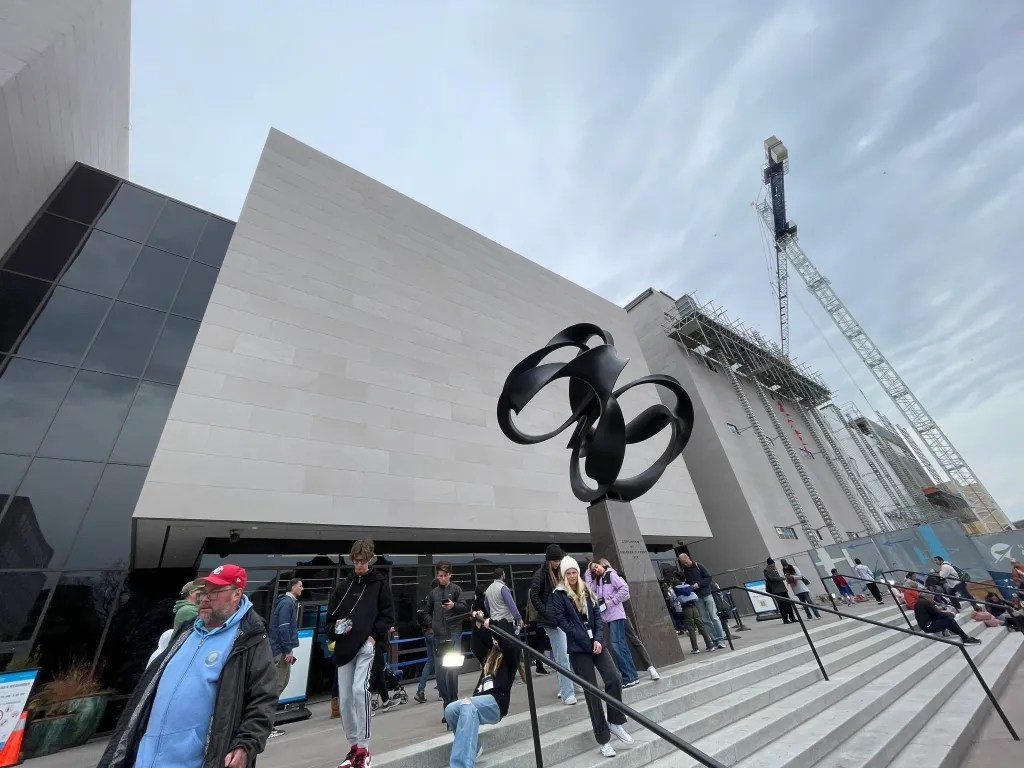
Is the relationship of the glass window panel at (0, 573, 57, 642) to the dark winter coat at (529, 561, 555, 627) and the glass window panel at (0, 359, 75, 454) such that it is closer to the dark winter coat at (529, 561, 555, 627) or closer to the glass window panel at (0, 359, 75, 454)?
the glass window panel at (0, 359, 75, 454)

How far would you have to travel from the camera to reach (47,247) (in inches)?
430

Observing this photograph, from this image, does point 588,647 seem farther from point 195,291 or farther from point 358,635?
point 195,291

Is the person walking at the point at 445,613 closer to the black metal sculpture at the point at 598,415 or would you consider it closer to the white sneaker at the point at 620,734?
the white sneaker at the point at 620,734

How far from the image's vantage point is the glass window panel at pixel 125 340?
32.7 ft

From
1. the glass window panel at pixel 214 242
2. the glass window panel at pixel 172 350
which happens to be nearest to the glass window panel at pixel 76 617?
the glass window panel at pixel 172 350

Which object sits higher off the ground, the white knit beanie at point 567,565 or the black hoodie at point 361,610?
the white knit beanie at point 567,565

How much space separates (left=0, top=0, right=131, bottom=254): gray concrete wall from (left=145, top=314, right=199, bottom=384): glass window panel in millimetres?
3861

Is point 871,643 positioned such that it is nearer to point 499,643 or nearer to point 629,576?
point 629,576

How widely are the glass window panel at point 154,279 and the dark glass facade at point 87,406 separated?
0.04m

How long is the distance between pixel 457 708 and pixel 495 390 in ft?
38.1

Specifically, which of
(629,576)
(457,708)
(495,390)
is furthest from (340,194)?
(457,708)

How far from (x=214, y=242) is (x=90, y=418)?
245 inches

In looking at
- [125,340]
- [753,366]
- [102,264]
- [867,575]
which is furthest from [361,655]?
[753,366]

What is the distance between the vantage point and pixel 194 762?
1.77 metres
